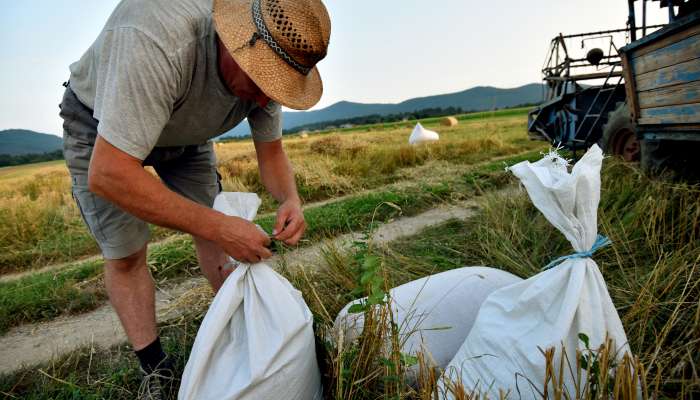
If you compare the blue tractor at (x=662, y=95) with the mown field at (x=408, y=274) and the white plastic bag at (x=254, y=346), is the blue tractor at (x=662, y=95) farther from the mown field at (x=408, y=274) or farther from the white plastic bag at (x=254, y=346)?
the white plastic bag at (x=254, y=346)

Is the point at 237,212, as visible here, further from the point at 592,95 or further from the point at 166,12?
the point at 592,95

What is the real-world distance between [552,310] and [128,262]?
1.63 metres

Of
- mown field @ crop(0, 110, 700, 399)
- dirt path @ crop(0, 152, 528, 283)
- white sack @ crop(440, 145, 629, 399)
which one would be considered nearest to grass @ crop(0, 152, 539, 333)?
mown field @ crop(0, 110, 700, 399)

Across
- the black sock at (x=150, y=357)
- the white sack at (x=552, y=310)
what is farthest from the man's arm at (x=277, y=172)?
the white sack at (x=552, y=310)

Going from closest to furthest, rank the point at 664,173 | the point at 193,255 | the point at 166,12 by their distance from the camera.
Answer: the point at 166,12 → the point at 664,173 → the point at 193,255

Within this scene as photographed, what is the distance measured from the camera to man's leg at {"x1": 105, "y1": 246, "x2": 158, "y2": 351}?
170 cm

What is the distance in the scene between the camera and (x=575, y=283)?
110 cm

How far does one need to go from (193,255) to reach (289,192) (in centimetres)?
193

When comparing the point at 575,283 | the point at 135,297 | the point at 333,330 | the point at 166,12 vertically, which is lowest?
the point at 333,330

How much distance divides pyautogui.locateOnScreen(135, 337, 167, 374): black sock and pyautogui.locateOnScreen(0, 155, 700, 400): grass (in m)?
0.16

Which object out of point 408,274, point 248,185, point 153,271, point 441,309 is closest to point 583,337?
point 441,309

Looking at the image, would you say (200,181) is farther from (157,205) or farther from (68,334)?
(68,334)

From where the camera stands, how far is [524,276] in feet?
7.09

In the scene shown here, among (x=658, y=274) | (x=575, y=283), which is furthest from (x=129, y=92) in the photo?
(x=658, y=274)
